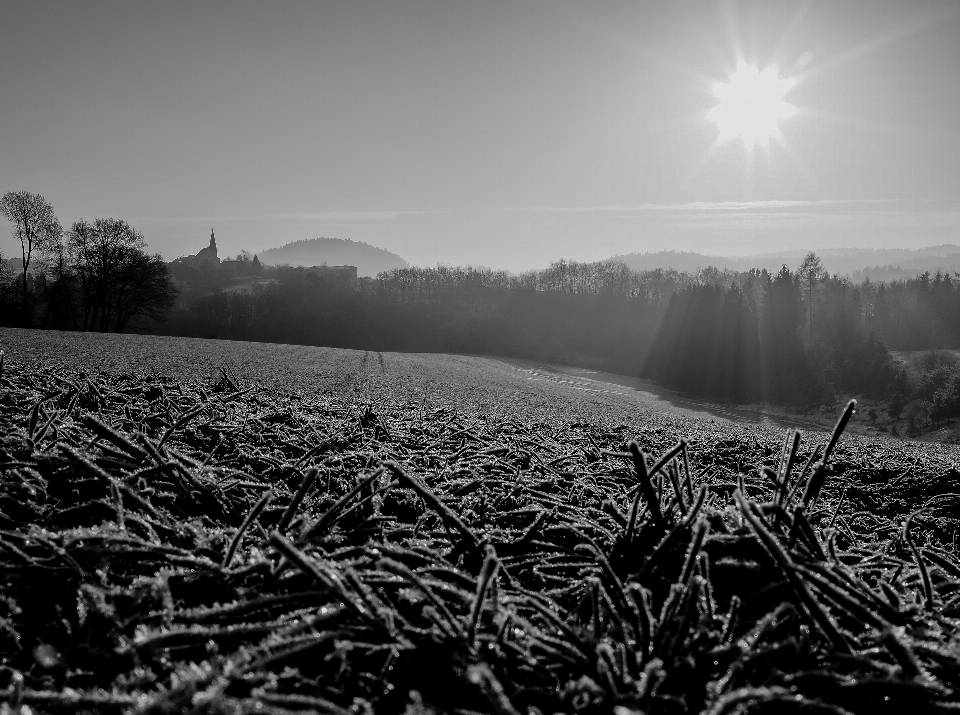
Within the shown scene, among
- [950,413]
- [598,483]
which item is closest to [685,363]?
→ [950,413]

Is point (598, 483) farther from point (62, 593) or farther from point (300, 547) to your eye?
point (62, 593)

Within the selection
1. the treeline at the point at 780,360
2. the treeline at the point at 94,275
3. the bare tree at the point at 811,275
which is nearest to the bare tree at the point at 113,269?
the treeline at the point at 94,275

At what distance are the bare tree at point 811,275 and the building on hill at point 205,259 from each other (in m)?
133

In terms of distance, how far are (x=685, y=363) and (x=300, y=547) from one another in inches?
2643

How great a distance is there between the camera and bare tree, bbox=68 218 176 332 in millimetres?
55844

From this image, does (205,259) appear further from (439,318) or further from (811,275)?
(811,275)

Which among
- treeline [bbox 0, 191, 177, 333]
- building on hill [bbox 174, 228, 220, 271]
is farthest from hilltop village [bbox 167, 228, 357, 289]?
treeline [bbox 0, 191, 177, 333]

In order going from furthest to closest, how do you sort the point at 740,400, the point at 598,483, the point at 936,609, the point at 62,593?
the point at 740,400
the point at 598,483
the point at 936,609
the point at 62,593

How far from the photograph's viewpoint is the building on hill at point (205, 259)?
161250 millimetres

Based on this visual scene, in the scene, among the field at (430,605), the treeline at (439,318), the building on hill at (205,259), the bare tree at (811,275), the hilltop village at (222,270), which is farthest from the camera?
the building on hill at (205,259)

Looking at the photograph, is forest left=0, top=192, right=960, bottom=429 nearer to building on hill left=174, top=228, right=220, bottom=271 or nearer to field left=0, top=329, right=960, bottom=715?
building on hill left=174, top=228, right=220, bottom=271

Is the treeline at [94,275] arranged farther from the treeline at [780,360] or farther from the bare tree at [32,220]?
the treeline at [780,360]

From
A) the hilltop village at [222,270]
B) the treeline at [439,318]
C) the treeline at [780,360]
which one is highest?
the hilltop village at [222,270]

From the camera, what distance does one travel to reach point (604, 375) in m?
66.0
